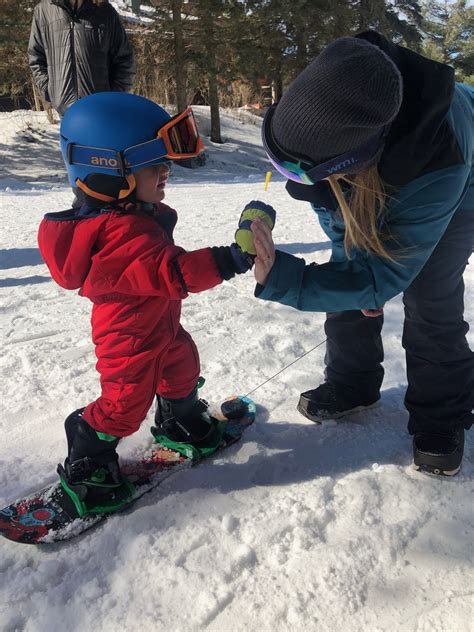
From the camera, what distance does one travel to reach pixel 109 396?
169 cm

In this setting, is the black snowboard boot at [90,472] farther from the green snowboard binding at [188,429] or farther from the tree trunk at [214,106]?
the tree trunk at [214,106]

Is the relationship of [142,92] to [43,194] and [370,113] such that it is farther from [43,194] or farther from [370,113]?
[370,113]

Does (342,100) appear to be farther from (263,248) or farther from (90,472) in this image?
(90,472)

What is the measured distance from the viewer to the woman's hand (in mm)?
1474

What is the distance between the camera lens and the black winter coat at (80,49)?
3.95 m

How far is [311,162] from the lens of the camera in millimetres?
1367

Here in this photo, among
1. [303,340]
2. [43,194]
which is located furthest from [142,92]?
[303,340]

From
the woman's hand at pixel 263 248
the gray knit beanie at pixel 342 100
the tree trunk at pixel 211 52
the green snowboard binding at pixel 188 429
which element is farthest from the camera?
the tree trunk at pixel 211 52

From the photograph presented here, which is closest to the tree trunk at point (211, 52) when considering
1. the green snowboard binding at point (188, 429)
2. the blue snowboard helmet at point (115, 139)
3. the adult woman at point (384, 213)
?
the adult woman at point (384, 213)

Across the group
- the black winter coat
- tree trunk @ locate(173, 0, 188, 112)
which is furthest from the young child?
tree trunk @ locate(173, 0, 188, 112)

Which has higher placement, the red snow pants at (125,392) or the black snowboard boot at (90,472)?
the red snow pants at (125,392)

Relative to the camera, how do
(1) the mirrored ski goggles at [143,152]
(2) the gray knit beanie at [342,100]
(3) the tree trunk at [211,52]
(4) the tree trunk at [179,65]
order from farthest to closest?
(3) the tree trunk at [211,52], (4) the tree trunk at [179,65], (1) the mirrored ski goggles at [143,152], (2) the gray knit beanie at [342,100]

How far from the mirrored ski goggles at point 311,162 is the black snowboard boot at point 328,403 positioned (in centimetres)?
105

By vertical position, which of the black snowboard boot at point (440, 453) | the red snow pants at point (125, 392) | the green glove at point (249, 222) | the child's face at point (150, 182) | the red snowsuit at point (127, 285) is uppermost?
the child's face at point (150, 182)
